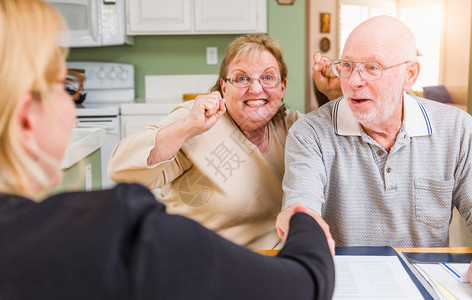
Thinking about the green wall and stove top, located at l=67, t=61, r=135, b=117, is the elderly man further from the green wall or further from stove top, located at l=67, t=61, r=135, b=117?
stove top, located at l=67, t=61, r=135, b=117

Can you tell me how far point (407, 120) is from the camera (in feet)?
4.89

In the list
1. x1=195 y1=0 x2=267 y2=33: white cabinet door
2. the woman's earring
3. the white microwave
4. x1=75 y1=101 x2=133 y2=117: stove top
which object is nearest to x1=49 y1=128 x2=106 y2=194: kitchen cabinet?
the woman's earring

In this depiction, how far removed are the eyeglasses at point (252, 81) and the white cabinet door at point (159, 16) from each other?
233cm

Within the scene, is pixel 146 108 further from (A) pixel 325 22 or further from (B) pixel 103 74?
(A) pixel 325 22

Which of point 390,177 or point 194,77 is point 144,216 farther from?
point 194,77

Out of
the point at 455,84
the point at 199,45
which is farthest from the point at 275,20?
→ the point at 455,84

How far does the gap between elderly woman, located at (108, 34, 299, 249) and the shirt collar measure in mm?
274

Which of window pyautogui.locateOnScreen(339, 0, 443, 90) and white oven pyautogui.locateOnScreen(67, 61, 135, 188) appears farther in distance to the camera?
window pyautogui.locateOnScreen(339, 0, 443, 90)

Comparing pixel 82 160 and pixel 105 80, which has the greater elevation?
pixel 105 80

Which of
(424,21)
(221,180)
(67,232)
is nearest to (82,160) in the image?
(221,180)

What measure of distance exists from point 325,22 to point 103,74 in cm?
352

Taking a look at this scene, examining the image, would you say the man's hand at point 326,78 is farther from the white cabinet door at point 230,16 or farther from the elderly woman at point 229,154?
the white cabinet door at point 230,16

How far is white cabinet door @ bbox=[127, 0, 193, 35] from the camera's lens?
3857 mm

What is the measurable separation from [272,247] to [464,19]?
20.7 ft
